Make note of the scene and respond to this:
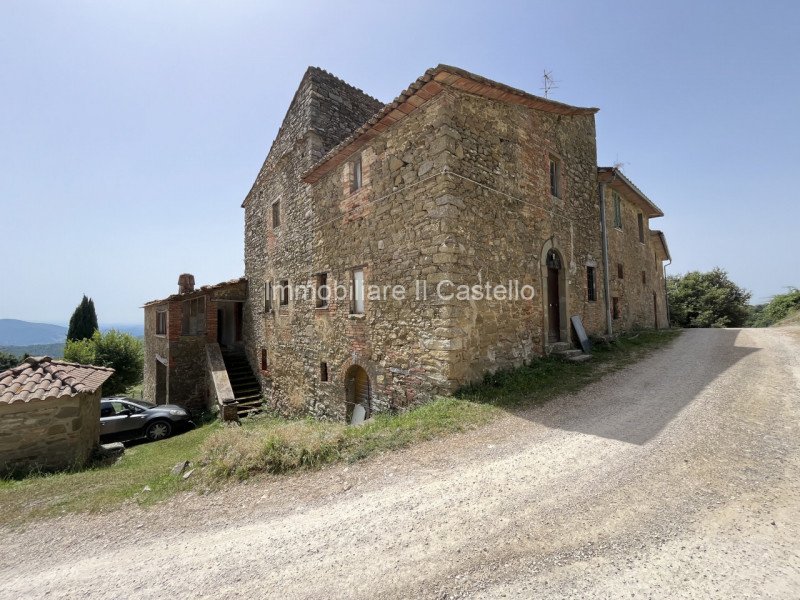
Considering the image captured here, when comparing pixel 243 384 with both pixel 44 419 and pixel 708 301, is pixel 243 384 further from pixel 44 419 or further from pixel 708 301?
pixel 708 301

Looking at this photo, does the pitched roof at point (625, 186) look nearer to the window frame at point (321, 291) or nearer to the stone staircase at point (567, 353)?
the stone staircase at point (567, 353)

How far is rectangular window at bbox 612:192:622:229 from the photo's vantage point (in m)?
13.6

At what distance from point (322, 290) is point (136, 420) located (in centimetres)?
737

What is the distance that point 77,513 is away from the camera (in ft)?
13.9

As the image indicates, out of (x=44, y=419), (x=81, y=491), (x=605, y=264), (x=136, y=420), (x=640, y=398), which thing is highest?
(x=605, y=264)

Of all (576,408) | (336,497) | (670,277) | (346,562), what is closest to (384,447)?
(336,497)

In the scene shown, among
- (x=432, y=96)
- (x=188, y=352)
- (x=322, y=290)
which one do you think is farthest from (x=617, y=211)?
(x=188, y=352)

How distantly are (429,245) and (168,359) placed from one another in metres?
13.1

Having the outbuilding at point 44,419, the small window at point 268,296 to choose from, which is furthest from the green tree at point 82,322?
the outbuilding at point 44,419

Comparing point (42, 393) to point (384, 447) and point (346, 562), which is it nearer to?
point (384, 447)

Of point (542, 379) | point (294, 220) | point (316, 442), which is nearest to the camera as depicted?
point (316, 442)

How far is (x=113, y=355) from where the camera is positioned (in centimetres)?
2362

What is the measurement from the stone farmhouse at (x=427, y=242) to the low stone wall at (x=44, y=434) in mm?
5369

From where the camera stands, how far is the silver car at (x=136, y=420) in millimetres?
10711
